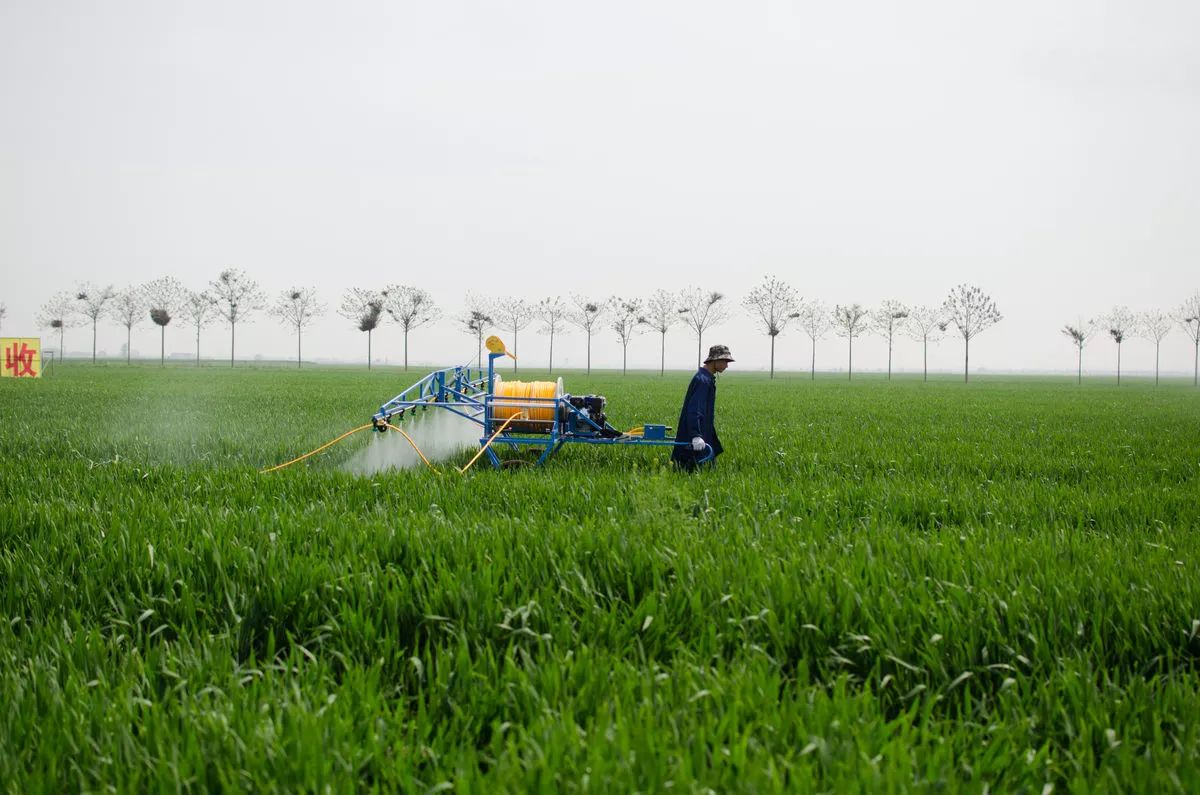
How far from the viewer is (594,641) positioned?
3.36 metres

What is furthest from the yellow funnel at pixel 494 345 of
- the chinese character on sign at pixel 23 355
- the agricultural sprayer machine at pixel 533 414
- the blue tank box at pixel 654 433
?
the chinese character on sign at pixel 23 355

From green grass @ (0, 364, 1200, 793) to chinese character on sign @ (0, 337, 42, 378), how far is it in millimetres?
46436

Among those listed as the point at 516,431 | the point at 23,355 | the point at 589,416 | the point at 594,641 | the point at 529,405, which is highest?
the point at 23,355

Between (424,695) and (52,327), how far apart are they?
11462 centimetres

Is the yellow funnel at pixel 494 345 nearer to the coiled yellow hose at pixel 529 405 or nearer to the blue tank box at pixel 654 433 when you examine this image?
the coiled yellow hose at pixel 529 405

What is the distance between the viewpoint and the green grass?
2412 mm

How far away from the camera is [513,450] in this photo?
10.5 m

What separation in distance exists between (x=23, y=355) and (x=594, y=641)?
53.7m

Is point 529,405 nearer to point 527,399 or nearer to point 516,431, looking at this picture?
point 527,399

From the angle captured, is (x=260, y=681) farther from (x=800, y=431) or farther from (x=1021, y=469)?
(x=800, y=431)

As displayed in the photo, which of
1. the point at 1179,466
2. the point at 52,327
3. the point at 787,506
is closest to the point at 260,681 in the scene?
the point at 787,506

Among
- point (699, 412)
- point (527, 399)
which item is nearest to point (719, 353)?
point (699, 412)

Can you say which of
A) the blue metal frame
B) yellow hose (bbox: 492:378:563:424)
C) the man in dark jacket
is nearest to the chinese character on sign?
the blue metal frame

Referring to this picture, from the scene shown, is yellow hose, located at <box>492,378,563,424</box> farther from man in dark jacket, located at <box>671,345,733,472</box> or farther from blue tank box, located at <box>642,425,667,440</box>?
man in dark jacket, located at <box>671,345,733,472</box>
